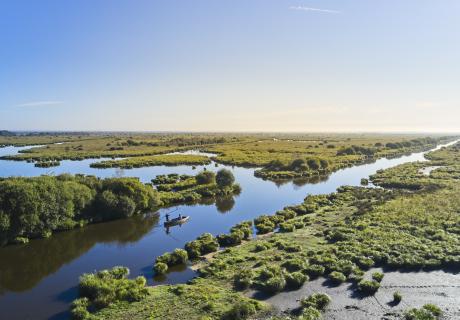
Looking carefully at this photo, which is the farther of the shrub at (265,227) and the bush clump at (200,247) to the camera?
the shrub at (265,227)

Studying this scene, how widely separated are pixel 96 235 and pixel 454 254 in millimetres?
39951

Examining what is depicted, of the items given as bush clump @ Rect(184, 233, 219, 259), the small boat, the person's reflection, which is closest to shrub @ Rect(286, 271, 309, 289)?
bush clump @ Rect(184, 233, 219, 259)

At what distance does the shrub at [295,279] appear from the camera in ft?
100.0

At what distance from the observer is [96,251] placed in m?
42.4

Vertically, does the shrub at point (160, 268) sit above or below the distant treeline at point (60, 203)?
below

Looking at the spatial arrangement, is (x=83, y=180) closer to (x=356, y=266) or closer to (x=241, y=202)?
(x=241, y=202)

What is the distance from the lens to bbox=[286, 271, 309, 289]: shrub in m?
30.5

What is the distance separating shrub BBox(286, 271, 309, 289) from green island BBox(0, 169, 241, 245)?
3033cm

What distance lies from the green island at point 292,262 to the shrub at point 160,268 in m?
0.09

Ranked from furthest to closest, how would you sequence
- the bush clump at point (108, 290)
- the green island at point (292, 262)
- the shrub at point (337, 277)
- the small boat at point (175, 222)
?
the small boat at point (175, 222), the shrub at point (337, 277), the bush clump at point (108, 290), the green island at point (292, 262)

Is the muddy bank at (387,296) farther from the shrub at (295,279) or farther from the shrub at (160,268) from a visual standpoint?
the shrub at (160,268)

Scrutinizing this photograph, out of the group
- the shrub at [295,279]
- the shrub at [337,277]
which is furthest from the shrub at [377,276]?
the shrub at [295,279]

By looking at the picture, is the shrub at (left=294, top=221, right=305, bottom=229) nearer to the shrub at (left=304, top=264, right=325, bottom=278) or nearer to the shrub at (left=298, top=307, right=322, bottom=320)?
the shrub at (left=304, top=264, right=325, bottom=278)

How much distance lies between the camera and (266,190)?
7794 cm
